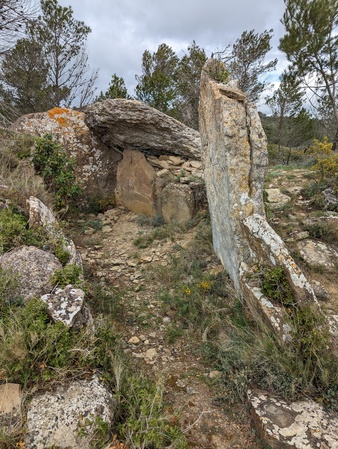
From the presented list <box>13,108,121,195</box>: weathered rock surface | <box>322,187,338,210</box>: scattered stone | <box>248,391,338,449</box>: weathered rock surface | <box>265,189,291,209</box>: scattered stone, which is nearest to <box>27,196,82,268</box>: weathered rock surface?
<box>248,391,338,449</box>: weathered rock surface

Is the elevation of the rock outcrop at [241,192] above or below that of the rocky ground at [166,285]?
above

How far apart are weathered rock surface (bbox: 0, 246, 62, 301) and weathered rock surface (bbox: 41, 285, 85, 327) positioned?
0.17 m

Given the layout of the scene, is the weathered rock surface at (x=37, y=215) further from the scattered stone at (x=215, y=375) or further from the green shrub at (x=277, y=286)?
the green shrub at (x=277, y=286)

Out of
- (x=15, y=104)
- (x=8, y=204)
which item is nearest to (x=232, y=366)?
(x=8, y=204)

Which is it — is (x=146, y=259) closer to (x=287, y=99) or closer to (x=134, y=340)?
(x=134, y=340)

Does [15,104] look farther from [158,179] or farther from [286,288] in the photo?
[286,288]

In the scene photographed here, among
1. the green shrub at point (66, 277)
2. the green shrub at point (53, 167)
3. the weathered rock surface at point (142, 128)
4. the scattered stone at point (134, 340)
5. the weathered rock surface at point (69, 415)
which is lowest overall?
the scattered stone at point (134, 340)

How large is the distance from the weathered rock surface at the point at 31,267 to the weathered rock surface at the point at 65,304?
17cm

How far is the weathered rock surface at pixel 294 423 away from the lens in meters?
2.04

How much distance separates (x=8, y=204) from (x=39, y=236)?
831 mm

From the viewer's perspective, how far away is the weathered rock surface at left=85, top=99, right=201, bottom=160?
5.92 m

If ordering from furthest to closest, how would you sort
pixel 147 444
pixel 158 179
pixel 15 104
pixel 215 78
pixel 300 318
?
pixel 15 104
pixel 158 179
pixel 215 78
pixel 300 318
pixel 147 444

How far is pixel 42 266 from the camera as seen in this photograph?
2957 mm

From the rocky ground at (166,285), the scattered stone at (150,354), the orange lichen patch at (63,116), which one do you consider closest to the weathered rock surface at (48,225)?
the rocky ground at (166,285)
